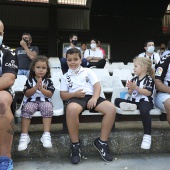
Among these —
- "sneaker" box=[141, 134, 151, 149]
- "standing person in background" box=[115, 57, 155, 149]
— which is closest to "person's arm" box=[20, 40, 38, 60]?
"standing person in background" box=[115, 57, 155, 149]

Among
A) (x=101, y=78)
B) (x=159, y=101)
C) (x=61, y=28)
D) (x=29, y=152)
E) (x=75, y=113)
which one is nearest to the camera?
(x=75, y=113)

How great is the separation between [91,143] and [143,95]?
2.29 ft

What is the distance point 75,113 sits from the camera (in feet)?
8.08

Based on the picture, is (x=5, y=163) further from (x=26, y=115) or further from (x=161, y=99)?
(x=161, y=99)

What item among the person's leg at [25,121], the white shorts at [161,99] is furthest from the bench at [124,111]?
the person's leg at [25,121]

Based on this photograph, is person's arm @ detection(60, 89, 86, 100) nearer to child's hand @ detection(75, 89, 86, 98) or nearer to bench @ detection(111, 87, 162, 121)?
child's hand @ detection(75, 89, 86, 98)

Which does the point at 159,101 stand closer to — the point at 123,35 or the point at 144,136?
the point at 144,136

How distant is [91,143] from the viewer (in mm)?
2711

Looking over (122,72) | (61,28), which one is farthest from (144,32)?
(122,72)

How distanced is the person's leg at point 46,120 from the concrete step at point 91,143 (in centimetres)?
20

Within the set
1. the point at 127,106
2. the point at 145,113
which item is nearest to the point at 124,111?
the point at 127,106

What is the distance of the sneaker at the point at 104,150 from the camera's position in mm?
2503

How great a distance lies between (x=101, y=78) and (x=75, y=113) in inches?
56.5

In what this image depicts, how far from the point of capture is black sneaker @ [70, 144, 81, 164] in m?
2.45
